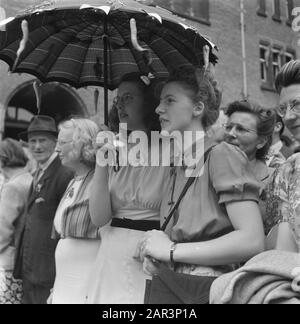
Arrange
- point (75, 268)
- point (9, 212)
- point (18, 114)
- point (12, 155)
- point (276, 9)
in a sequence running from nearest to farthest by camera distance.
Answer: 1. point (75, 268)
2. point (9, 212)
3. point (12, 155)
4. point (18, 114)
5. point (276, 9)

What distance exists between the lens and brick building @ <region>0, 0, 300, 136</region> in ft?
40.2

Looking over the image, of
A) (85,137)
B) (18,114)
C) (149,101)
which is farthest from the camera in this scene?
(18,114)

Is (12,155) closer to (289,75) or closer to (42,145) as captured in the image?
(42,145)

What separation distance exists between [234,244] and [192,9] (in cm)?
1172

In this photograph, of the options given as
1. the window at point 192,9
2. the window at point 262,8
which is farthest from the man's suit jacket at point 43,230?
the window at point 262,8

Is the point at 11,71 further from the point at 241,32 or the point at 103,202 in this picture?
the point at 241,32

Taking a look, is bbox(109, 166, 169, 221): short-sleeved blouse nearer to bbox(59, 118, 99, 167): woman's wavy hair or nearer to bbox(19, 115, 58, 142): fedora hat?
bbox(59, 118, 99, 167): woman's wavy hair

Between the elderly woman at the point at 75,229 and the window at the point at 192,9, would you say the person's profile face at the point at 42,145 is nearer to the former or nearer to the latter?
the elderly woman at the point at 75,229

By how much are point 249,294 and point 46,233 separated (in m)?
2.46

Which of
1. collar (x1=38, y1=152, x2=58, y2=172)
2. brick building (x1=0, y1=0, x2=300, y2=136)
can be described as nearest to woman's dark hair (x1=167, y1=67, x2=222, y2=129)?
collar (x1=38, y1=152, x2=58, y2=172)

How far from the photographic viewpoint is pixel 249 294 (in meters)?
1.62

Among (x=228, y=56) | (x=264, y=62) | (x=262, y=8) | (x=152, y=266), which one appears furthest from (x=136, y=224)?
(x=264, y=62)

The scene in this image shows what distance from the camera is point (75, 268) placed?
3.05 metres
